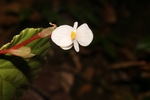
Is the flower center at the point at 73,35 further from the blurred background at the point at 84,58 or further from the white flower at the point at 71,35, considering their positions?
the blurred background at the point at 84,58

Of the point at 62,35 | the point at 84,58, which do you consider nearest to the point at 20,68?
the point at 62,35

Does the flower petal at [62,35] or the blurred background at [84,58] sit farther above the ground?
the blurred background at [84,58]

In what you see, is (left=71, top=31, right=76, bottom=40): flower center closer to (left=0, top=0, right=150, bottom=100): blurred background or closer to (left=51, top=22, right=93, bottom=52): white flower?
(left=51, top=22, right=93, bottom=52): white flower

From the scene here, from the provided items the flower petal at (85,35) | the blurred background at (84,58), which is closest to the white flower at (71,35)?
the flower petal at (85,35)

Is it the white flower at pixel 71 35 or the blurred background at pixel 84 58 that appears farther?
the blurred background at pixel 84 58

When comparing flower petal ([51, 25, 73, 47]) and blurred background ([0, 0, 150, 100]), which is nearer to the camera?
flower petal ([51, 25, 73, 47])

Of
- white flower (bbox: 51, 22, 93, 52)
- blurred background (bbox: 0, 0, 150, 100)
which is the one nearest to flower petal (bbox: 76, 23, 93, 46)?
white flower (bbox: 51, 22, 93, 52)

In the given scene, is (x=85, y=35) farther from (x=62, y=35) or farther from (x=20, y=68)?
(x=20, y=68)
